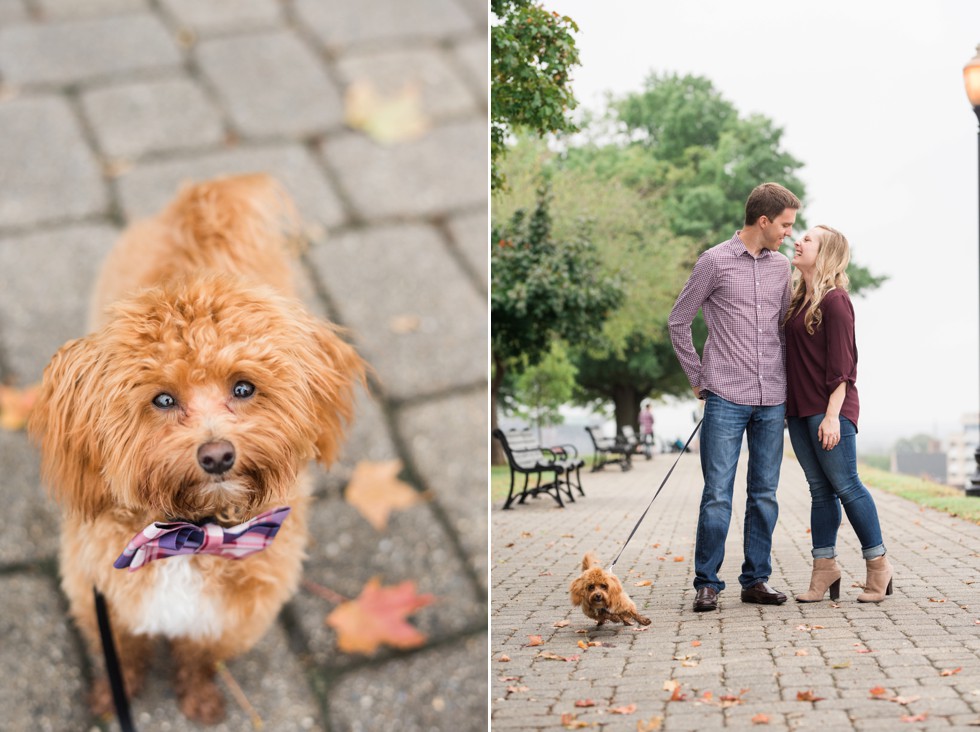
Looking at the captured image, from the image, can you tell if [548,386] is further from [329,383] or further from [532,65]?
[329,383]

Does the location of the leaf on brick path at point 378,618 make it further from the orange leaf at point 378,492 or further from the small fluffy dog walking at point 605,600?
the small fluffy dog walking at point 605,600

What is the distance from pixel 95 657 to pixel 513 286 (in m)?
4.85

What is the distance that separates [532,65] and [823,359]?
1679mm

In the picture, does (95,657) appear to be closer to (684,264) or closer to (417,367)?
(417,367)

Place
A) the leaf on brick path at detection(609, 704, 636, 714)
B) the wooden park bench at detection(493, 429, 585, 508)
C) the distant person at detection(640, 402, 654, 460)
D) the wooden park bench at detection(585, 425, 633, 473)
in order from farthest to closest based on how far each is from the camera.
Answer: the wooden park bench at detection(493, 429, 585, 508), the wooden park bench at detection(585, 425, 633, 473), the distant person at detection(640, 402, 654, 460), the leaf on brick path at detection(609, 704, 636, 714)

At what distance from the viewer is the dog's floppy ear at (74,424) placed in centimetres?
257

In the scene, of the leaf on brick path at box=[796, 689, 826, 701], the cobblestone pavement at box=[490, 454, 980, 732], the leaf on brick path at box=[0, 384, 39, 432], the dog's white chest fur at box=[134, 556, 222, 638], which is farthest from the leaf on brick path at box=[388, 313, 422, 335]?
the leaf on brick path at box=[796, 689, 826, 701]

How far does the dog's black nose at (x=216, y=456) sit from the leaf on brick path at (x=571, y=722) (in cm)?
121

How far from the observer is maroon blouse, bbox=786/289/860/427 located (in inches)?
126

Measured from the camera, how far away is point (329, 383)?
2908 mm

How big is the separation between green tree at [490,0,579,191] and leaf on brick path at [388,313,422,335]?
46.3 inches

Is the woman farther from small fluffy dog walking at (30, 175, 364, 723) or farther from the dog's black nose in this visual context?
the dog's black nose

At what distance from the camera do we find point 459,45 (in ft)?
20.6

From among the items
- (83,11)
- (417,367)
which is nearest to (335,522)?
(417,367)
